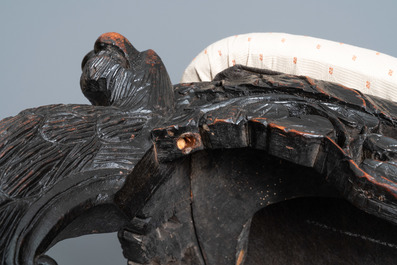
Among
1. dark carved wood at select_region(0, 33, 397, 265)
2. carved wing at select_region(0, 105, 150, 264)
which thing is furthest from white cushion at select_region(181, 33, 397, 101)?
carved wing at select_region(0, 105, 150, 264)

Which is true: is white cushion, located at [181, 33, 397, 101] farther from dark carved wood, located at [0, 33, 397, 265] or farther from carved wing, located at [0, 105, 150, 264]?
carved wing, located at [0, 105, 150, 264]

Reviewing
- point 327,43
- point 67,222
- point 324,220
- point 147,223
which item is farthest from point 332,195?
point 327,43

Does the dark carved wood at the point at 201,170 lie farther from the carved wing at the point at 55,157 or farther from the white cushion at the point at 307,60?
the white cushion at the point at 307,60

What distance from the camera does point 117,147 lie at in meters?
0.77

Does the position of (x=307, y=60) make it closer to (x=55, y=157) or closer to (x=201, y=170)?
(x=201, y=170)

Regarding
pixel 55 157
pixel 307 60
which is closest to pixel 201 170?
pixel 55 157

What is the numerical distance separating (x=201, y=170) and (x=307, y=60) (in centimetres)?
59

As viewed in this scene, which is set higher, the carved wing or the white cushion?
the carved wing

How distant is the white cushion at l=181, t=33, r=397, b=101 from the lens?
47.4 inches

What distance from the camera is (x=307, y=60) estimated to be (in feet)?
4.18

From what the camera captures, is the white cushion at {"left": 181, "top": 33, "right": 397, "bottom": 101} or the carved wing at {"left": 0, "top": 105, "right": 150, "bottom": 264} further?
the white cushion at {"left": 181, "top": 33, "right": 397, "bottom": 101}

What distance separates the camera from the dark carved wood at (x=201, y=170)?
0.69 m

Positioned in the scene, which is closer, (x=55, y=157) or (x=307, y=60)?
(x=55, y=157)

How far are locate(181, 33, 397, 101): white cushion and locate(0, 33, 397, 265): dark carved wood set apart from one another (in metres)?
0.27
